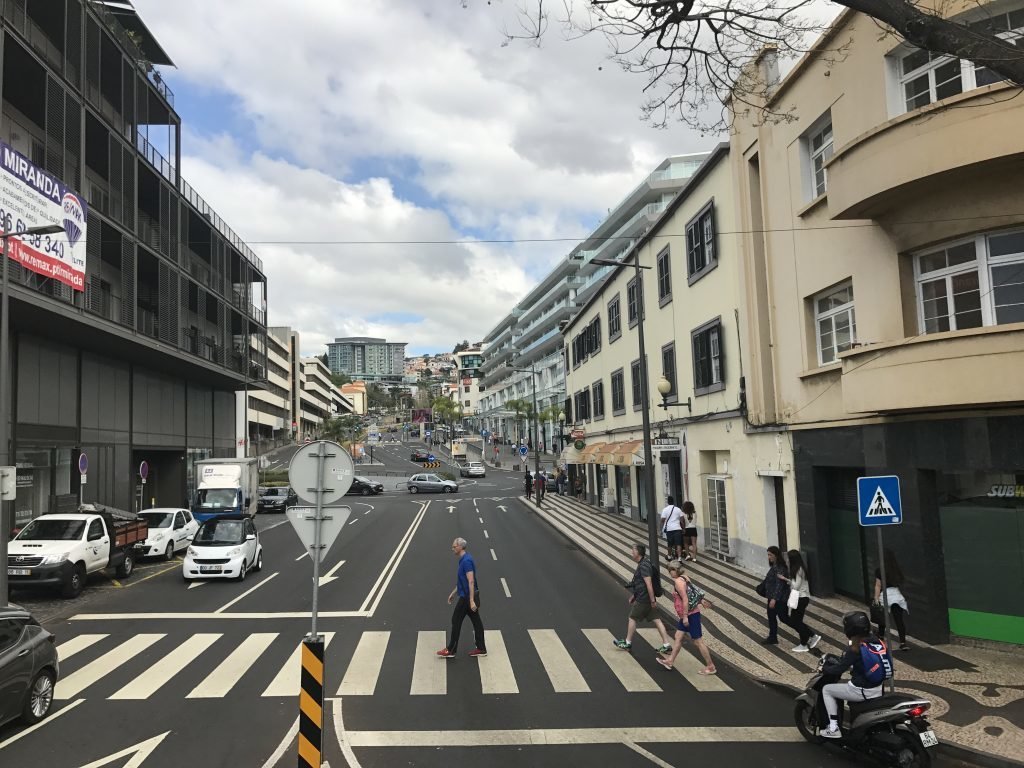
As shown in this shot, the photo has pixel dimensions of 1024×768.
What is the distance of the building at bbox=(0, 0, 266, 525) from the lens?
2064cm

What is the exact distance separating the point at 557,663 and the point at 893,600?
5.33 meters

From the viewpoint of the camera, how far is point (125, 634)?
11.7m

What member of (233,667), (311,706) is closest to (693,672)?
(311,706)

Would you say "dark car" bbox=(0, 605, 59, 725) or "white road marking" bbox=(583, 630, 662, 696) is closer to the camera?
"dark car" bbox=(0, 605, 59, 725)

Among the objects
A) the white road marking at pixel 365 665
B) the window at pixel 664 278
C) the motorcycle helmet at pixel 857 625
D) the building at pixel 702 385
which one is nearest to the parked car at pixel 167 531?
the white road marking at pixel 365 665

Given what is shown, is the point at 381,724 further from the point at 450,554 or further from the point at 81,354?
the point at 81,354

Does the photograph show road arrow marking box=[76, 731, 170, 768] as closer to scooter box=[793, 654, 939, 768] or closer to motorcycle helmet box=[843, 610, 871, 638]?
scooter box=[793, 654, 939, 768]

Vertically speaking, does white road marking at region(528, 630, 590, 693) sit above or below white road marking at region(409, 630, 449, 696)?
below

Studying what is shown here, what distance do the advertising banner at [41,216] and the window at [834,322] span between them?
19.6 metres

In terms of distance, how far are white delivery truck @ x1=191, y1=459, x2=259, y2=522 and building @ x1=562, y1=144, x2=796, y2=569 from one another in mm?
15392

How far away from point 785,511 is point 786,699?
7.02 meters

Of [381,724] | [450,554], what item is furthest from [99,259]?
[381,724]

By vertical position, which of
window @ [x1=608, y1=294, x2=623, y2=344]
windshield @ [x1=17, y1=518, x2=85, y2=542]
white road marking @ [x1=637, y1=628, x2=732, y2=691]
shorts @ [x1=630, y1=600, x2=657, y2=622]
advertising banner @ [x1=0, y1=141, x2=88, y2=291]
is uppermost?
advertising banner @ [x1=0, y1=141, x2=88, y2=291]

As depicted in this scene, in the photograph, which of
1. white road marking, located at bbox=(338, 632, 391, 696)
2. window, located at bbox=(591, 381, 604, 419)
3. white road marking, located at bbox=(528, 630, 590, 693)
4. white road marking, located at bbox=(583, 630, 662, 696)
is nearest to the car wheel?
white road marking, located at bbox=(338, 632, 391, 696)
